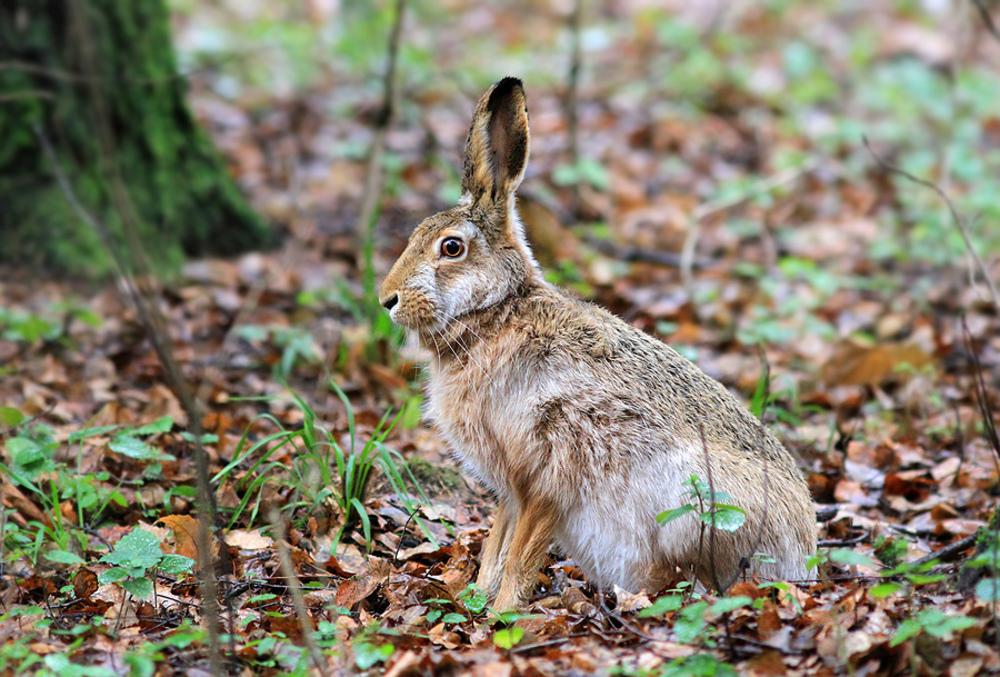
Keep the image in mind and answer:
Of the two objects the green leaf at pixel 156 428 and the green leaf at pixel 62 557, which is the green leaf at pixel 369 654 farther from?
the green leaf at pixel 156 428

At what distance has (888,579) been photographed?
15.4 ft

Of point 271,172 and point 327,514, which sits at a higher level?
point 271,172

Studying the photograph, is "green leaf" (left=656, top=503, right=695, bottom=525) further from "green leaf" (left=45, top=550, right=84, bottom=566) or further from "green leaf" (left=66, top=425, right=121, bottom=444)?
"green leaf" (left=66, top=425, right=121, bottom=444)

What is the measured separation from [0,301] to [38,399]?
1.49 metres

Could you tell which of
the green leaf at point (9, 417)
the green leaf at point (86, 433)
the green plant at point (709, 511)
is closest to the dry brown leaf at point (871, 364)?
the green plant at point (709, 511)

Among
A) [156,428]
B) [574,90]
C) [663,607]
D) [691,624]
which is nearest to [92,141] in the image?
[156,428]

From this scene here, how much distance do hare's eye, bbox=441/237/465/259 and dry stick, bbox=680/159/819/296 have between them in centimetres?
412

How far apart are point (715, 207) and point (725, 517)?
6092 millimetres

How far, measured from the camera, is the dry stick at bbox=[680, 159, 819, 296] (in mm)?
9211

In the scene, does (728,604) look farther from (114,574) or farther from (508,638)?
(114,574)

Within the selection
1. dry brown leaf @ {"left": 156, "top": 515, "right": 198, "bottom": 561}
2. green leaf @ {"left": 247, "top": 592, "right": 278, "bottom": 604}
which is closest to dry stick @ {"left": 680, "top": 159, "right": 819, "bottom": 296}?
dry brown leaf @ {"left": 156, "top": 515, "right": 198, "bottom": 561}

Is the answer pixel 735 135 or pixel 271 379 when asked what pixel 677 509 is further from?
pixel 735 135

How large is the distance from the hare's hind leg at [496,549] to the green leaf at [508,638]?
2.52ft

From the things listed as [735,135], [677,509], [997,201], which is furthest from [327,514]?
[735,135]
